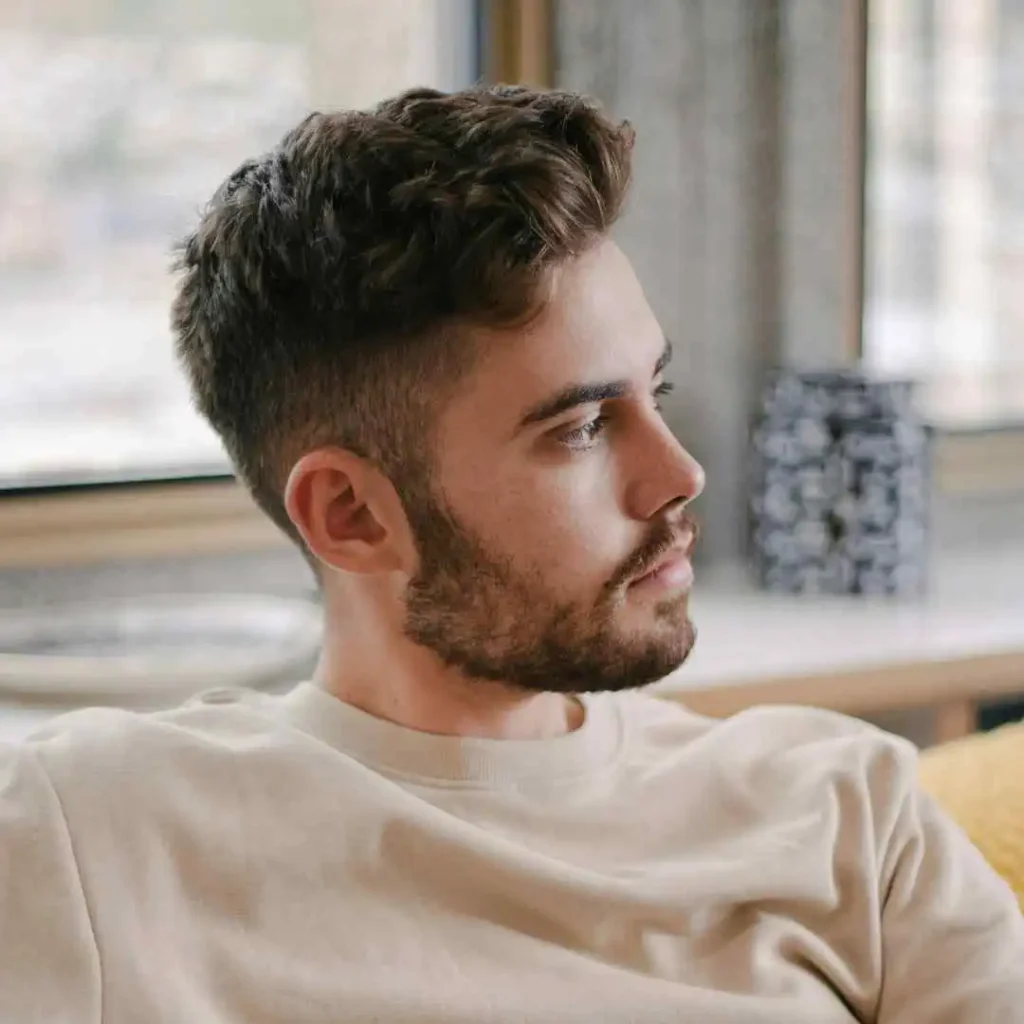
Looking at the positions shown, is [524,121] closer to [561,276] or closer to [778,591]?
[561,276]

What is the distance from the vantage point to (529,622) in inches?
36.7

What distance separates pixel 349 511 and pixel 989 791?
0.54 meters

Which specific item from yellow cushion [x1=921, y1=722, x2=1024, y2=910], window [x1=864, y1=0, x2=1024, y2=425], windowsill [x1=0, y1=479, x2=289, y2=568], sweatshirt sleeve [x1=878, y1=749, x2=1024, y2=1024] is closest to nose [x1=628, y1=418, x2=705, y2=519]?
sweatshirt sleeve [x1=878, y1=749, x2=1024, y2=1024]

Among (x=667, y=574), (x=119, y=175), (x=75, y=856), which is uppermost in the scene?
(x=119, y=175)

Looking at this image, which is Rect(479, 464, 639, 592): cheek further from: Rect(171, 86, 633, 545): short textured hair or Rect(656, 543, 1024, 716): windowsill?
Rect(656, 543, 1024, 716): windowsill

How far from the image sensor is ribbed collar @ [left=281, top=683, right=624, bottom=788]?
Result: 94 cm

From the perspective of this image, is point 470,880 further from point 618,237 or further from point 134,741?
point 618,237

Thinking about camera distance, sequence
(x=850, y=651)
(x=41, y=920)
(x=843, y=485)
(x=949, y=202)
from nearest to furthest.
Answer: (x=41, y=920)
(x=850, y=651)
(x=843, y=485)
(x=949, y=202)

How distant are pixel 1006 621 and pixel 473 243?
2.98 ft

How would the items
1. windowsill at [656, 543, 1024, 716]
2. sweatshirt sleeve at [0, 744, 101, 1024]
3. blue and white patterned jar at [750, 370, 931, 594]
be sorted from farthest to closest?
blue and white patterned jar at [750, 370, 931, 594]
windowsill at [656, 543, 1024, 716]
sweatshirt sleeve at [0, 744, 101, 1024]

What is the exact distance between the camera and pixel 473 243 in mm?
875

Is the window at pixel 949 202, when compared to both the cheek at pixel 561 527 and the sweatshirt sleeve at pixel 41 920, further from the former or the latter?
the sweatshirt sleeve at pixel 41 920

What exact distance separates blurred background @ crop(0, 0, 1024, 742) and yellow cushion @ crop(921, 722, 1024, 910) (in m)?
0.20

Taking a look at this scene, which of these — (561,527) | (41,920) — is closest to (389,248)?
(561,527)
